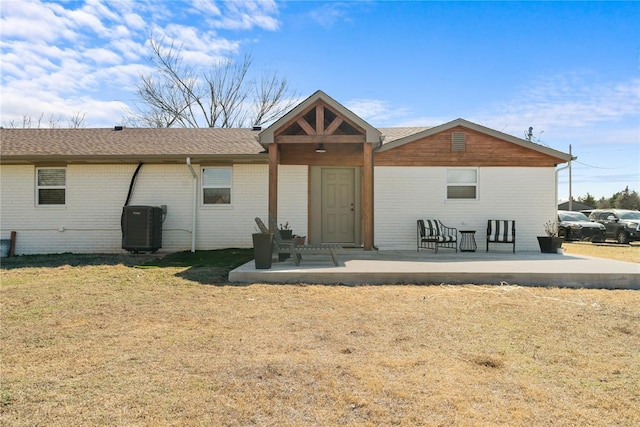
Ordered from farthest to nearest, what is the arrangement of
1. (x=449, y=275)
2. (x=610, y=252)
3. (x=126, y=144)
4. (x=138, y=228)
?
(x=610, y=252), (x=126, y=144), (x=138, y=228), (x=449, y=275)

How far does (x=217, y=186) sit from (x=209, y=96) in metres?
16.7

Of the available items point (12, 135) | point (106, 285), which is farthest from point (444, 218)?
point (12, 135)

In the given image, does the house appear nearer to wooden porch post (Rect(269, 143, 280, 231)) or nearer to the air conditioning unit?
the air conditioning unit

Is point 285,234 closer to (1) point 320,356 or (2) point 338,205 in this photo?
(2) point 338,205

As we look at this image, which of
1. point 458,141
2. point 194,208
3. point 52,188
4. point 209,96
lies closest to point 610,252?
point 458,141

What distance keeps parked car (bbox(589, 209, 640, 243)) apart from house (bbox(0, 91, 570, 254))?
30.0 ft

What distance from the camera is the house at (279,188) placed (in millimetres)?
10562

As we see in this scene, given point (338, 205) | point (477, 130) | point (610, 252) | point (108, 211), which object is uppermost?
point (477, 130)

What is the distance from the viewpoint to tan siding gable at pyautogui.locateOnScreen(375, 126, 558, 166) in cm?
1055

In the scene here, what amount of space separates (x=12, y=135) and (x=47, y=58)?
3024 mm

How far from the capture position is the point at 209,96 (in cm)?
2569

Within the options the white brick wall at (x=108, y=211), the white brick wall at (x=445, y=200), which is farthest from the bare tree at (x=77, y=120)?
the white brick wall at (x=445, y=200)

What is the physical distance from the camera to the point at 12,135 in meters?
12.7

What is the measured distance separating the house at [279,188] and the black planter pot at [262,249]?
10.8ft
